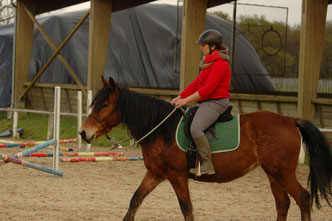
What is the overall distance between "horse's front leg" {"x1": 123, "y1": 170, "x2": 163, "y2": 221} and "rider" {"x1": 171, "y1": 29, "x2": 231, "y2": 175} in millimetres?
391

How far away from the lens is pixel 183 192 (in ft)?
16.4

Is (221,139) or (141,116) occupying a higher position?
(141,116)

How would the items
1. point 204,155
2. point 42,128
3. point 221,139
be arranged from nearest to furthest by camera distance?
1. point 204,155
2. point 221,139
3. point 42,128

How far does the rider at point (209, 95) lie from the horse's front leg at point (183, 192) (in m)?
0.12

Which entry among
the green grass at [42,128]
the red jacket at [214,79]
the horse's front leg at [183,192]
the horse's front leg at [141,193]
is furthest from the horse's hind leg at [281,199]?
the green grass at [42,128]

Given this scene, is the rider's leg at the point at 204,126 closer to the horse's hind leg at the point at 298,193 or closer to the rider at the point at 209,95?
the rider at the point at 209,95

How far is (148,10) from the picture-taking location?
19.8 m

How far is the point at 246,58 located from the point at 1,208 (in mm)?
11236

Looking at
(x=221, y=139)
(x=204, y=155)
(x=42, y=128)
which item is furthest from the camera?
(x=42, y=128)

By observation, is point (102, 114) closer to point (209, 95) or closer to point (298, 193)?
point (209, 95)

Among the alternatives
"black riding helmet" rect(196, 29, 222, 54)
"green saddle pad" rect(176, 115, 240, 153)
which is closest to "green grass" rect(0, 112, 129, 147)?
"green saddle pad" rect(176, 115, 240, 153)

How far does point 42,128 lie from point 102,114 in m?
11.3

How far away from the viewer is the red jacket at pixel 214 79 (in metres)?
4.97

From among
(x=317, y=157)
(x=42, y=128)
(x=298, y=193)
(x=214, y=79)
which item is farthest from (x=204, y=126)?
(x=42, y=128)
